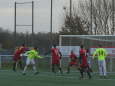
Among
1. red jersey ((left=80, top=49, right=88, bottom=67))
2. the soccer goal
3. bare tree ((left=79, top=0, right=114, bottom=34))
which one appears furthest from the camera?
bare tree ((left=79, top=0, right=114, bottom=34))

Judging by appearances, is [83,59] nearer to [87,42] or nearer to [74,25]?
[87,42]

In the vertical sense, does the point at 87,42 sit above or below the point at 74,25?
below

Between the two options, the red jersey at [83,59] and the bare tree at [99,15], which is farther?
the bare tree at [99,15]

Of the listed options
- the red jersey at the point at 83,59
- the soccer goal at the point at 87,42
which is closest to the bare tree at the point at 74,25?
the soccer goal at the point at 87,42

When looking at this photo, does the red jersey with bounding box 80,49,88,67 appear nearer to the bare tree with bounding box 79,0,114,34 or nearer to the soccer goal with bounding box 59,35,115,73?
the soccer goal with bounding box 59,35,115,73

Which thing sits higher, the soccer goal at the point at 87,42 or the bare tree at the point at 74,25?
the bare tree at the point at 74,25

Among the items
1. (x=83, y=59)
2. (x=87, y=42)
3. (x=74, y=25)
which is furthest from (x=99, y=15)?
(x=83, y=59)

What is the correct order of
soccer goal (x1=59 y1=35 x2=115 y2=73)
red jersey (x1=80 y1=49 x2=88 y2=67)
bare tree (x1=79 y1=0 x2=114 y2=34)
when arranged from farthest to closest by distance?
1. bare tree (x1=79 y1=0 x2=114 y2=34)
2. soccer goal (x1=59 y1=35 x2=115 y2=73)
3. red jersey (x1=80 y1=49 x2=88 y2=67)

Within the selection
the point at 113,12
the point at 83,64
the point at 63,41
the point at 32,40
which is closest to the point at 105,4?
the point at 113,12

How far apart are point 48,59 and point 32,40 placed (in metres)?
8.17

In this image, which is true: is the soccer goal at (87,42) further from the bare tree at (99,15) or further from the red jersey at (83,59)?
the bare tree at (99,15)

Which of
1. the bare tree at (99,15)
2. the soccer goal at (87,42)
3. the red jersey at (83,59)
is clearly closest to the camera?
the red jersey at (83,59)

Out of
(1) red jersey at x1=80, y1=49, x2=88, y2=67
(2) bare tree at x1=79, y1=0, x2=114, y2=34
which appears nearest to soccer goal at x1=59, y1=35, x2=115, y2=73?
(1) red jersey at x1=80, y1=49, x2=88, y2=67

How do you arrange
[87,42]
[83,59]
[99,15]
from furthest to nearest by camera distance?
[99,15], [87,42], [83,59]
